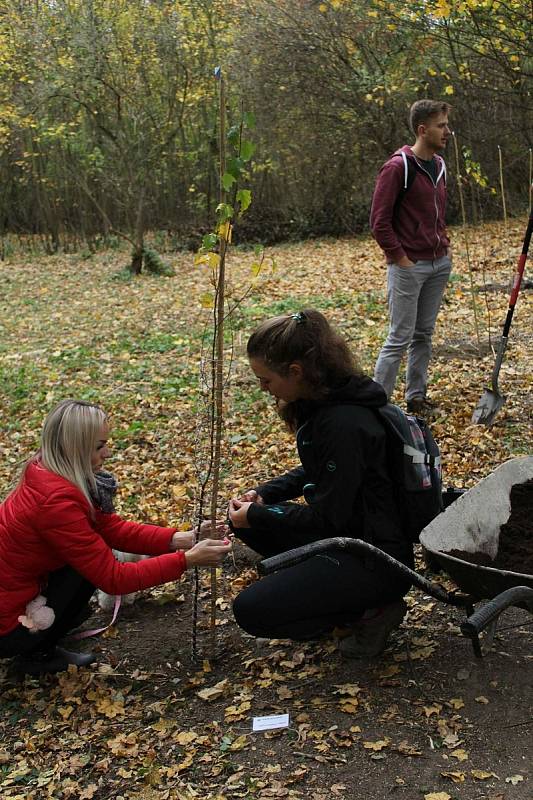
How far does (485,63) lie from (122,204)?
24.7ft

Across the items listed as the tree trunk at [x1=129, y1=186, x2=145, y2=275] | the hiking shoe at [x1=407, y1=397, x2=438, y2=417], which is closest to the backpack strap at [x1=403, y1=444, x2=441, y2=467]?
the hiking shoe at [x1=407, y1=397, x2=438, y2=417]

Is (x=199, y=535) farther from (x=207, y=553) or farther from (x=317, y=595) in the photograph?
(x=317, y=595)

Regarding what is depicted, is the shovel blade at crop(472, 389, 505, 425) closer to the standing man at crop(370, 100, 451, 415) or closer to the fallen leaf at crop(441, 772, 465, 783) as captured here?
the standing man at crop(370, 100, 451, 415)

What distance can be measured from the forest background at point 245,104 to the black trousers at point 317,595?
38.3 feet

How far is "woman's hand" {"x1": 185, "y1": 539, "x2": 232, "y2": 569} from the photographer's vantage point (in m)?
2.93

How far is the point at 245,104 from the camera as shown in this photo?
50.8 ft

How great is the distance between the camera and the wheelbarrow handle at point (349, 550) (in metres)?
2.38

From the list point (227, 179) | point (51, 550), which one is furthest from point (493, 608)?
point (51, 550)

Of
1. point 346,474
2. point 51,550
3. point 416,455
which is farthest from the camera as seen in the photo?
point 51,550

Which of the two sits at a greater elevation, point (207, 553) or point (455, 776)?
point (207, 553)

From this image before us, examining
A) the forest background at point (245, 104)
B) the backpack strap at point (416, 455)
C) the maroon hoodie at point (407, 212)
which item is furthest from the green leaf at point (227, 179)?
the forest background at point (245, 104)

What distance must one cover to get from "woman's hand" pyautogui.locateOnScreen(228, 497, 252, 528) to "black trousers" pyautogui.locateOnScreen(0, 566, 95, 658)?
0.66m

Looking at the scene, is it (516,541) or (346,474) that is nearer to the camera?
(346,474)

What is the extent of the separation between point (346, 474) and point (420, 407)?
308 centimetres
